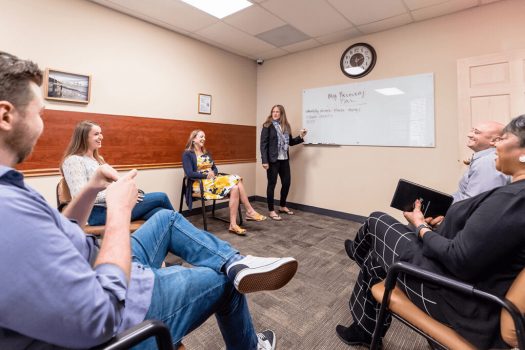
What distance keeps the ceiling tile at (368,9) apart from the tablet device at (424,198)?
224 centimetres

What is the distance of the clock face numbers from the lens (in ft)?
11.4

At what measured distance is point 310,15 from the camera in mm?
3049

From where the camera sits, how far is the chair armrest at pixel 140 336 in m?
0.60

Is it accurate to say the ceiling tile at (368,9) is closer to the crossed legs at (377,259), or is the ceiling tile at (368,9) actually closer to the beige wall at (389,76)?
the beige wall at (389,76)

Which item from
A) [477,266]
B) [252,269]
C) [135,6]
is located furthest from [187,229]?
[135,6]

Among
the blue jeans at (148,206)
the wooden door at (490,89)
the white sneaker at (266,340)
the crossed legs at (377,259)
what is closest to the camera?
the crossed legs at (377,259)

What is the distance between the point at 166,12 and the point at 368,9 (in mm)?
2284

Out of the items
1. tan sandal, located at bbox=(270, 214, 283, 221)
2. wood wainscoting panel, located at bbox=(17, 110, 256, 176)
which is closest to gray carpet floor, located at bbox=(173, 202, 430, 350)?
tan sandal, located at bbox=(270, 214, 283, 221)

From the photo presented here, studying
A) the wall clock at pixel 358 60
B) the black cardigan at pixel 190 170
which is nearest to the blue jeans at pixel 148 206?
the black cardigan at pixel 190 170

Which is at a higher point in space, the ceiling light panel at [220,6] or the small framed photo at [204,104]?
the ceiling light panel at [220,6]

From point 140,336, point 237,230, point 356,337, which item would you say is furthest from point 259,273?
point 237,230

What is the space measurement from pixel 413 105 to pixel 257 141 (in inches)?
102

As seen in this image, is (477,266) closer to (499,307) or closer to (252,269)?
(499,307)

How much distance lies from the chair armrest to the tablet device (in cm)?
145
